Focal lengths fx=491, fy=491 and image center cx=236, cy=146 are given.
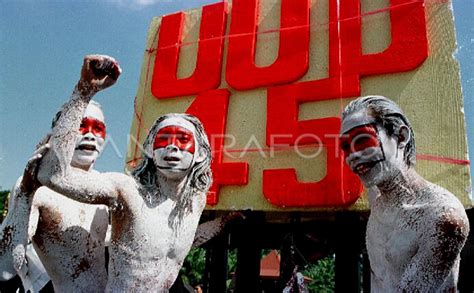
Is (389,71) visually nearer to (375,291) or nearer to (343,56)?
(343,56)

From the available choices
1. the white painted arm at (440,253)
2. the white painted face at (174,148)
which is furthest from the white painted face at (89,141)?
the white painted arm at (440,253)

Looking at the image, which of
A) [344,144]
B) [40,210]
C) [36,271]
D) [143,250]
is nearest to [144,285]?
[143,250]

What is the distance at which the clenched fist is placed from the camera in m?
1.91

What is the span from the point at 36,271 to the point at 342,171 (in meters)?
1.85

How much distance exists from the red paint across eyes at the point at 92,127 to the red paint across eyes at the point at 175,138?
380 mm

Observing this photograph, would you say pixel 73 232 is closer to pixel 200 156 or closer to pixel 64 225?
pixel 64 225

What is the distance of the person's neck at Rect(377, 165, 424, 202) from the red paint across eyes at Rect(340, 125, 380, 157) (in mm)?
153

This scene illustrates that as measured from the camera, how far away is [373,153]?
2096 mm

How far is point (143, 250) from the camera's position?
7.38 feet

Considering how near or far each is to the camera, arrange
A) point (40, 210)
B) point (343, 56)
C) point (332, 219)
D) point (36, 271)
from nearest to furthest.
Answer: point (40, 210) < point (36, 271) < point (343, 56) < point (332, 219)

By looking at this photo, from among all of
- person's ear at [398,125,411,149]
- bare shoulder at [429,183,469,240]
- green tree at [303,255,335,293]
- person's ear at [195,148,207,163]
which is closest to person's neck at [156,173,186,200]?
person's ear at [195,148,207,163]

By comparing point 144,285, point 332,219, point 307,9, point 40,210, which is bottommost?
point 144,285

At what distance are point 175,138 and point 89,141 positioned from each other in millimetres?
500

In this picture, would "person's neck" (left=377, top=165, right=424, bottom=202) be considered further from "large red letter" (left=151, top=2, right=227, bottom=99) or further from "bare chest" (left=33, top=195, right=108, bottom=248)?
"large red letter" (left=151, top=2, right=227, bottom=99)
